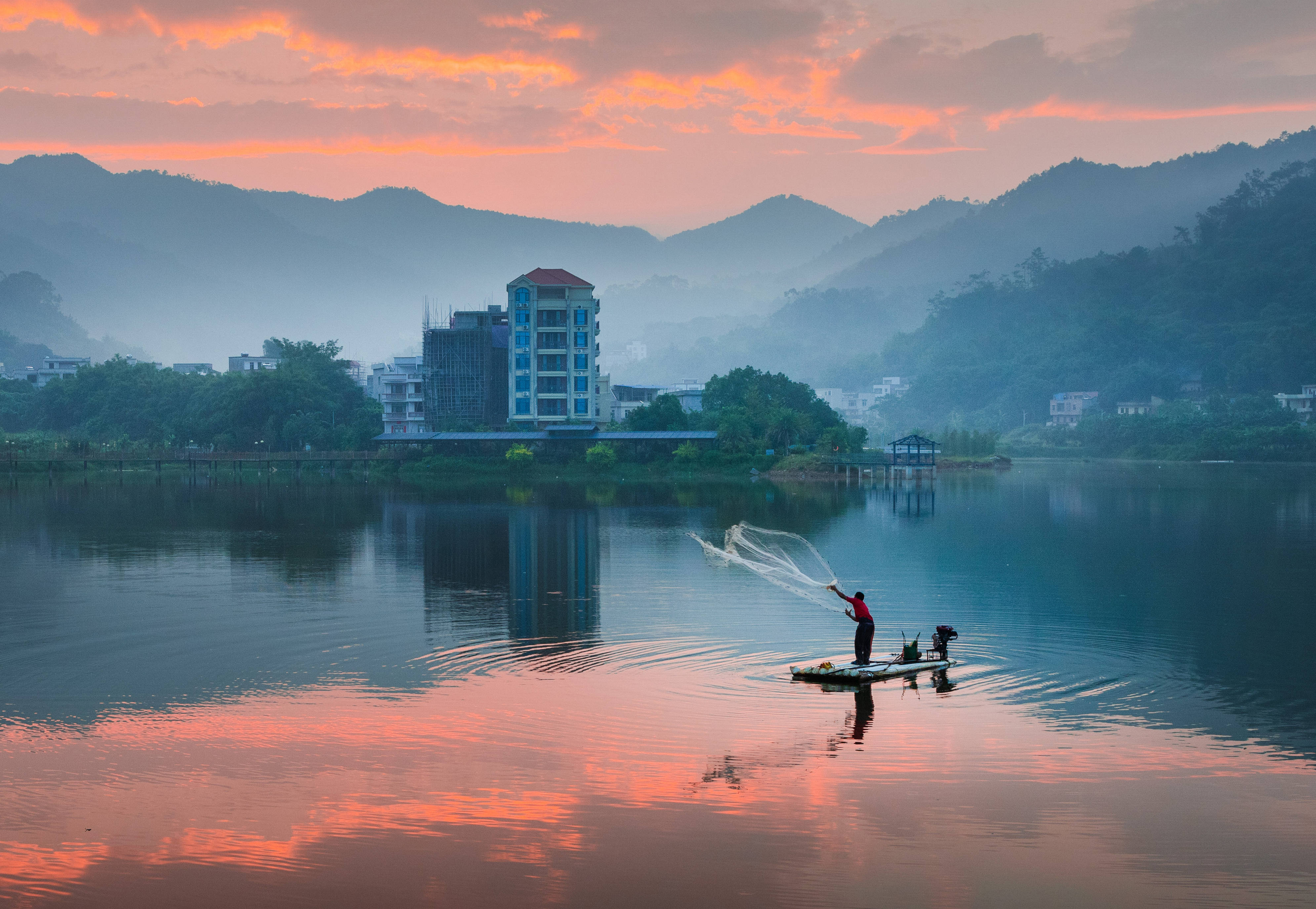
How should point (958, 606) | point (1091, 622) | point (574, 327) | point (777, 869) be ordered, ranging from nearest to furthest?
1. point (777, 869)
2. point (1091, 622)
3. point (958, 606)
4. point (574, 327)

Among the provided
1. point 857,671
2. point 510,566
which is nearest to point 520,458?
point 510,566

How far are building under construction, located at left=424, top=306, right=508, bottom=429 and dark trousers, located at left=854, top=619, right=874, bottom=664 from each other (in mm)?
99750

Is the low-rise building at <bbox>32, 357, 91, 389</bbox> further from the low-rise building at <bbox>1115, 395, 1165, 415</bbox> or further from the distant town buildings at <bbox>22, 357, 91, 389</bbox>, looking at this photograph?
the low-rise building at <bbox>1115, 395, 1165, 415</bbox>

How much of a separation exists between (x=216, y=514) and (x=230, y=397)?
6430 centimetres

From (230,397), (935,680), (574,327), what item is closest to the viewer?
(935,680)

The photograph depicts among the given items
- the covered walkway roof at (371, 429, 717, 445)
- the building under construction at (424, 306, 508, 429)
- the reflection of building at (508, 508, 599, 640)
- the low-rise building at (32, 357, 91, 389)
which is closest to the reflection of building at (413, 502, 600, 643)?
the reflection of building at (508, 508, 599, 640)

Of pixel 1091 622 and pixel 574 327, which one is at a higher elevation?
pixel 574 327

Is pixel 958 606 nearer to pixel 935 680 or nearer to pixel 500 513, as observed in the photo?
pixel 935 680

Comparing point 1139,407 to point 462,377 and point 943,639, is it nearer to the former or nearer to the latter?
point 462,377

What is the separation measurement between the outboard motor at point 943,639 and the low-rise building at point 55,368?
553 feet

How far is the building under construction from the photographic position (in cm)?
12138

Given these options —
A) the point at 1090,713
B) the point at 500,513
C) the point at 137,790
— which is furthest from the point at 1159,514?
the point at 137,790

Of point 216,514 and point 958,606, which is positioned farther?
point 216,514

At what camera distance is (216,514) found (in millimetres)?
65188
